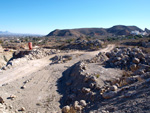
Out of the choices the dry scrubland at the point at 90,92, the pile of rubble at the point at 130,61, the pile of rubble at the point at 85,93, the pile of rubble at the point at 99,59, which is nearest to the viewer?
the dry scrubland at the point at 90,92

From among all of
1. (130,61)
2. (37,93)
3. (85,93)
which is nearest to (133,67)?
(130,61)

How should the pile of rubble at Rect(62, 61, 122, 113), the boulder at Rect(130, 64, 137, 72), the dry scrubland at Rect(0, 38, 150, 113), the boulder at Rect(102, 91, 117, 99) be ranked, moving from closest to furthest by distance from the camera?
the dry scrubland at Rect(0, 38, 150, 113) → the boulder at Rect(102, 91, 117, 99) → the pile of rubble at Rect(62, 61, 122, 113) → the boulder at Rect(130, 64, 137, 72)

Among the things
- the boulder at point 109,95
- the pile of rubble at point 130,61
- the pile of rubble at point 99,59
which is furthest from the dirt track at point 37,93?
the pile of rubble at point 130,61

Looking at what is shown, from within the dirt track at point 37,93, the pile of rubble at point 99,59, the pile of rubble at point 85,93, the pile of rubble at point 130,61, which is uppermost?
the pile of rubble at point 130,61

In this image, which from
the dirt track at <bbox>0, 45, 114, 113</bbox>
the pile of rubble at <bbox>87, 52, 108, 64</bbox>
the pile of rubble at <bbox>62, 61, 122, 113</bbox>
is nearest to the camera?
the pile of rubble at <bbox>62, 61, 122, 113</bbox>

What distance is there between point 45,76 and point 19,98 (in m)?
3.52

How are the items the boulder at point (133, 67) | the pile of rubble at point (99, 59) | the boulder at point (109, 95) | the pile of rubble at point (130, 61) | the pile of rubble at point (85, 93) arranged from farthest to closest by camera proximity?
the pile of rubble at point (99, 59) → the pile of rubble at point (130, 61) → the boulder at point (133, 67) → the pile of rubble at point (85, 93) → the boulder at point (109, 95)

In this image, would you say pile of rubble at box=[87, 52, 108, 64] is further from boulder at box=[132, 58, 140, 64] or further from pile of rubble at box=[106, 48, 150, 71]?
boulder at box=[132, 58, 140, 64]

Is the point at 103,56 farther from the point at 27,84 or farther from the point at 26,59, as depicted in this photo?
the point at 26,59

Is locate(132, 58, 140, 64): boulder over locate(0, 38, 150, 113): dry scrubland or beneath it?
over

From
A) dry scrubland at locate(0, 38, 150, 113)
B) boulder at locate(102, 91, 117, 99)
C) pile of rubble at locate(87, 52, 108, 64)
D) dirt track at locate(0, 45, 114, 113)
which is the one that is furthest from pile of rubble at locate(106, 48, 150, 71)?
dirt track at locate(0, 45, 114, 113)

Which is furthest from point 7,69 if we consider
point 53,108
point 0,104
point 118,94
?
point 118,94

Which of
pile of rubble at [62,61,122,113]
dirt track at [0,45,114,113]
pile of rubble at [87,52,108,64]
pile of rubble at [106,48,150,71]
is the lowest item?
dirt track at [0,45,114,113]

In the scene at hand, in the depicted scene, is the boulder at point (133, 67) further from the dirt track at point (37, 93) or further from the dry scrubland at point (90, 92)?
the dirt track at point (37, 93)
